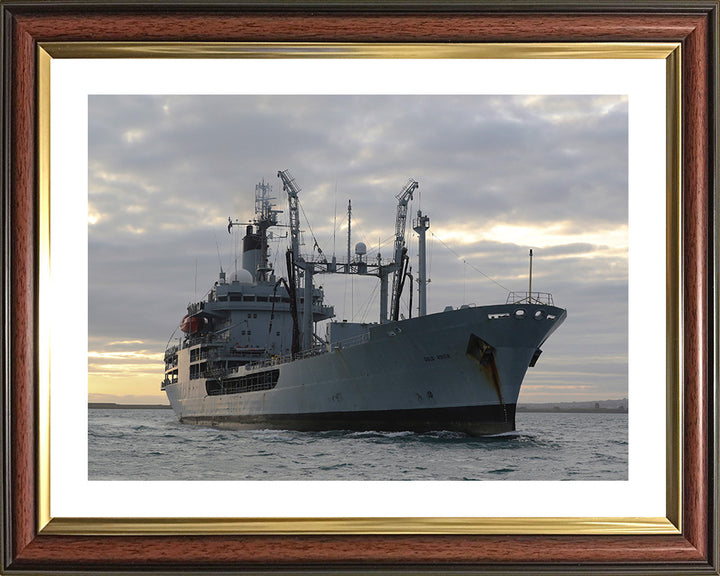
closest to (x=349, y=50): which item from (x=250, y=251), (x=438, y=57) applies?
(x=438, y=57)

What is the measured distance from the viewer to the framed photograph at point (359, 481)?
12.8 ft

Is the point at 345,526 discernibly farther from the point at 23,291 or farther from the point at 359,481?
the point at 23,291

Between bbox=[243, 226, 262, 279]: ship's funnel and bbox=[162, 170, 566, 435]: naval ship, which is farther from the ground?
bbox=[243, 226, 262, 279]: ship's funnel

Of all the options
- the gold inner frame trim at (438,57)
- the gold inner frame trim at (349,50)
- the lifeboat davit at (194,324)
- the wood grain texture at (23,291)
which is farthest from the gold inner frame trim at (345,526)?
the lifeboat davit at (194,324)

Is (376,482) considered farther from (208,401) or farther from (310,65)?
(208,401)

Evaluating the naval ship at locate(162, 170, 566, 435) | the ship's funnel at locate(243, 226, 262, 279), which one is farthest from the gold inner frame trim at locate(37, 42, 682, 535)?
the ship's funnel at locate(243, 226, 262, 279)

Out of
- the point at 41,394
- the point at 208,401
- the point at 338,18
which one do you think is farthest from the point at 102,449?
the point at 208,401

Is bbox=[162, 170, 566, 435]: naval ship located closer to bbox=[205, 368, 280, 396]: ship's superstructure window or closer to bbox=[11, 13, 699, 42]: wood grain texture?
bbox=[205, 368, 280, 396]: ship's superstructure window

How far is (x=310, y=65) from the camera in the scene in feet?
13.5

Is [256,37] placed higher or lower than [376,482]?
higher

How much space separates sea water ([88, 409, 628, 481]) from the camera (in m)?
4.45

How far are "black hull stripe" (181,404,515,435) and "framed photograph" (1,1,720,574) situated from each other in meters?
13.5

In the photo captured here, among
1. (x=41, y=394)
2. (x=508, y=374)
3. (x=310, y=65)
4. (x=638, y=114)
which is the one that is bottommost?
(x=508, y=374)

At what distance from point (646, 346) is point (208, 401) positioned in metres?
25.8
